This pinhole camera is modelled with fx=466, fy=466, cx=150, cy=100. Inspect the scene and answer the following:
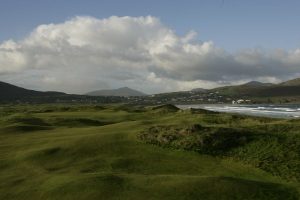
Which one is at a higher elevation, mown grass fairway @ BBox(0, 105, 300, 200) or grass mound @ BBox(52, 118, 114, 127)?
grass mound @ BBox(52, 118, 114, 127)

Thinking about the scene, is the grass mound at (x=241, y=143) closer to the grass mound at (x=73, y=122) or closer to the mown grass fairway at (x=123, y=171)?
the mown grass fairway at (x=123, y=171)

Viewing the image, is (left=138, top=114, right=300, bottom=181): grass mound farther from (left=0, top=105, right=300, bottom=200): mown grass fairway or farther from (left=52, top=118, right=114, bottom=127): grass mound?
(left=52, top=118, right=114, bottom=127): grass mound

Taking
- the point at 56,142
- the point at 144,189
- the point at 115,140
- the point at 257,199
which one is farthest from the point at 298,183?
the point at 56,142

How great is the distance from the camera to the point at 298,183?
95.1ft

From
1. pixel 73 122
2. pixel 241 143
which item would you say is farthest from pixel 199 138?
pixel 73 122

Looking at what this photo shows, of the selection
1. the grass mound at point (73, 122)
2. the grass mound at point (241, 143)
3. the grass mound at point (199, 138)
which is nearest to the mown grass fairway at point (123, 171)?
the grass mound at point (241, 143)

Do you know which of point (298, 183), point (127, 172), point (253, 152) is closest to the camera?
point (298, 183)

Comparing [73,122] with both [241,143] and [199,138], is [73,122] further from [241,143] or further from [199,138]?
[241,143]

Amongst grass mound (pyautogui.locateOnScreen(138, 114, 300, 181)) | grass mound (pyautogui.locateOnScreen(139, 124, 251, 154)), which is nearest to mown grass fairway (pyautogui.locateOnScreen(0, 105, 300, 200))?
grass mound (pyautogui.locateOnScreen(138, 114, 300, 181))

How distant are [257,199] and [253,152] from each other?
11.0 meters

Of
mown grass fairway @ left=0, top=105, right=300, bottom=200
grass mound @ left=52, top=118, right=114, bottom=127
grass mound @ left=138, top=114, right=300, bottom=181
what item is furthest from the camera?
grass mound @ left=52, top=118, right=114, bottom=127

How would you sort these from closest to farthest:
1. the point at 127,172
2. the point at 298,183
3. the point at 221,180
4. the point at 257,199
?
the point at 257,199 < the point at 221,180 < the point at 298,183 < the point at 127,172

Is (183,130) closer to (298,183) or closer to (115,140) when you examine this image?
(115,140)

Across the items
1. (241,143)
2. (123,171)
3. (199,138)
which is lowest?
(123,171)
